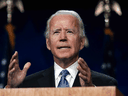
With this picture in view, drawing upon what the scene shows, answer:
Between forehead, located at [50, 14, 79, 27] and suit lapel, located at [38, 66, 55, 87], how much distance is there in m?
0.32

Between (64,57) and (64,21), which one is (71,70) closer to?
(64,57)

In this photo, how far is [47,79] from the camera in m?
1.98

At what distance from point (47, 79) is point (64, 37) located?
32 cm

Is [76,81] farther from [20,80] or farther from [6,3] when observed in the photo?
[6,3]

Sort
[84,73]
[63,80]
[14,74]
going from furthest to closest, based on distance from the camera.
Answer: [63,80] → [14,74] → [84,73]

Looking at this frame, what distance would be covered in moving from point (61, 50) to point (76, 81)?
22 cm

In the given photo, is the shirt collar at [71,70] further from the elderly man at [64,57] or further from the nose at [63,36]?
the nose at [63,36]

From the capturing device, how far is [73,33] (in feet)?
6.52

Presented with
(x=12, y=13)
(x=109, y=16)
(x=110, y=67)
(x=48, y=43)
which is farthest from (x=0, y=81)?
(x=48, y=43)

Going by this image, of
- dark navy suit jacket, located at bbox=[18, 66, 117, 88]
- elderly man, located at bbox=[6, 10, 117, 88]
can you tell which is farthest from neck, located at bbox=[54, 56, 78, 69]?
dark navy suit jacket, located at bbox=[18, 66, 117, 88]

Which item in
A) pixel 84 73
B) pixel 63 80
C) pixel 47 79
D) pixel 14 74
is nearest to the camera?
pixel 84 73

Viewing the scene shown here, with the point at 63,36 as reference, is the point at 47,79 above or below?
below

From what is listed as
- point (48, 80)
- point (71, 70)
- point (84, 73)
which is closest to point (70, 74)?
point (71, 70)

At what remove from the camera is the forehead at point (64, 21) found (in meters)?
1.98
